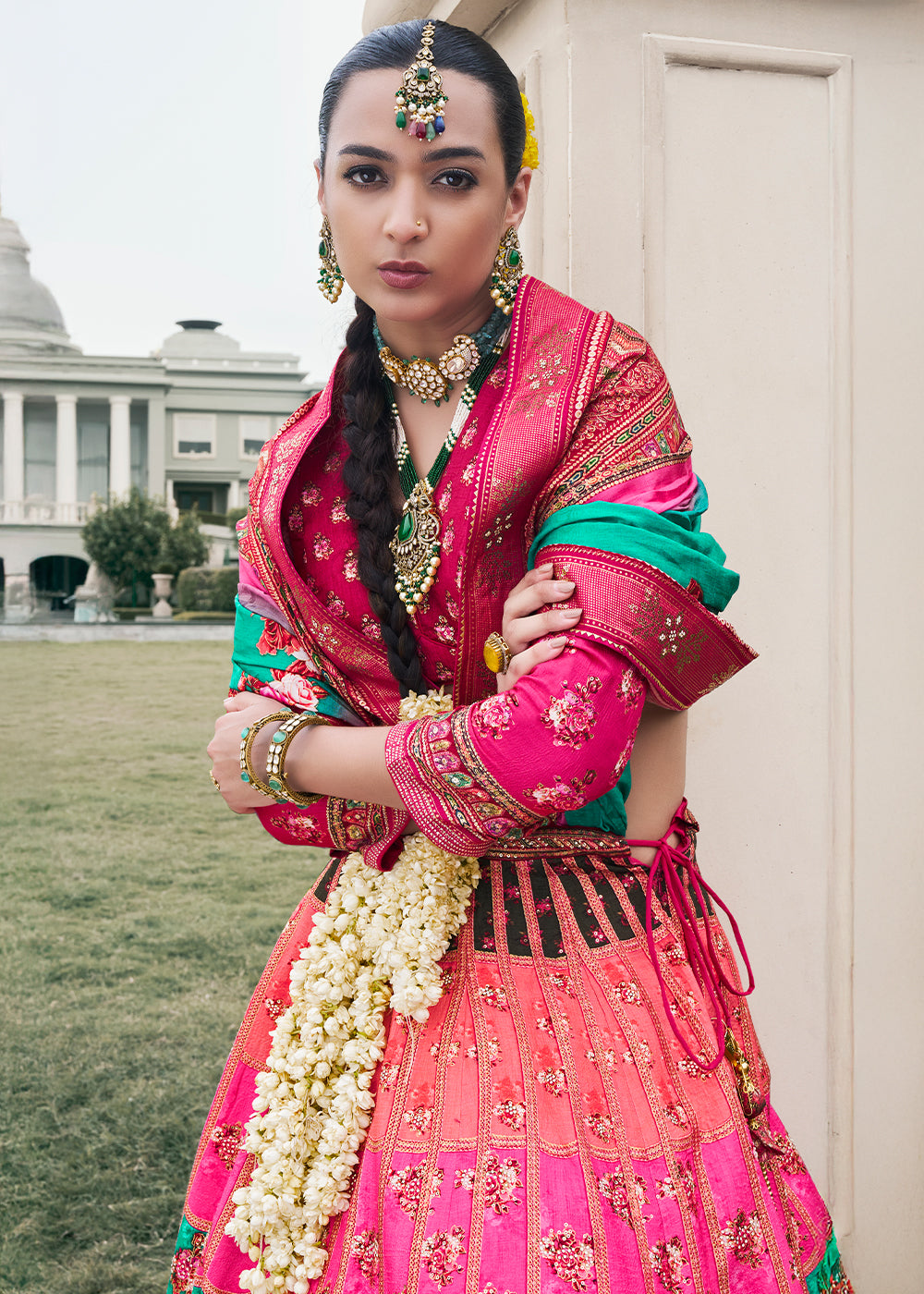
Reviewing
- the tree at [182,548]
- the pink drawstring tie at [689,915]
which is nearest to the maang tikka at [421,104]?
the pink drawstring tie at [689,915]

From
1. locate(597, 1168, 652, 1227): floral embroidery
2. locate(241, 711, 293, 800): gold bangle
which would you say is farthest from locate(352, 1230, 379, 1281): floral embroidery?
locate(241, 711, 293, 800): gold bangle

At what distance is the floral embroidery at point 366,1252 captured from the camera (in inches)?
39.9

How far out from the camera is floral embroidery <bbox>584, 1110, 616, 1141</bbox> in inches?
40.3

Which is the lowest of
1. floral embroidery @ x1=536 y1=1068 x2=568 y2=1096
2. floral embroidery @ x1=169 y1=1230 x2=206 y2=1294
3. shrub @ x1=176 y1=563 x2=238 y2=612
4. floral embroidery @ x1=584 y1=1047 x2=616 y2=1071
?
floral embroidery @ x1=169 y1=1230 x2=206 y2=1294

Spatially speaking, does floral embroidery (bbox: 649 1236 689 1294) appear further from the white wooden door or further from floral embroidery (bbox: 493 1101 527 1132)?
the white wooden door

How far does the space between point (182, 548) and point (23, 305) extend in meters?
14.5

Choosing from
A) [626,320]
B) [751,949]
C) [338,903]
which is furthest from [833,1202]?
[626,320]

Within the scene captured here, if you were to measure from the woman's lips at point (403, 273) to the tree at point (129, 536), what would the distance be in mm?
26827

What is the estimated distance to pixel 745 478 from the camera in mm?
1737

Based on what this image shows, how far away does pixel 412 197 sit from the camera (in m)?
1.09

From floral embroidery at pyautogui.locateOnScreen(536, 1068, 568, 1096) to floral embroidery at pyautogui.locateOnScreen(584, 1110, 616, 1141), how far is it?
33 millimetres

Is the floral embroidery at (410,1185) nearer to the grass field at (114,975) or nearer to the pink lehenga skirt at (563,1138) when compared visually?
the pink lehenga skirt at (563,1138)

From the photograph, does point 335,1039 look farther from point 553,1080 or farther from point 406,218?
point 406,218

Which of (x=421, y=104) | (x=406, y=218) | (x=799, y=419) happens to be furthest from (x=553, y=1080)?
(x=799, y=419)
